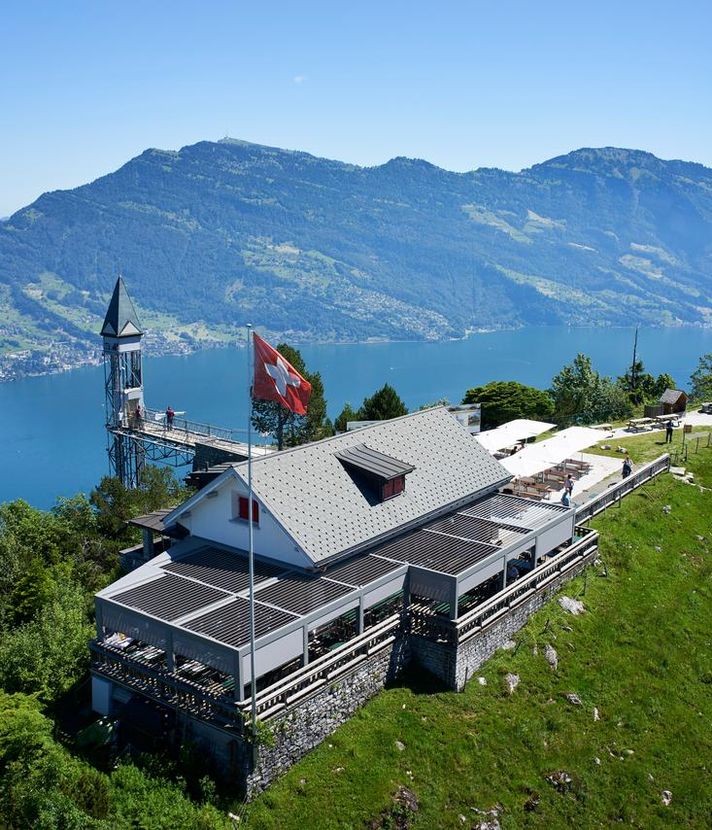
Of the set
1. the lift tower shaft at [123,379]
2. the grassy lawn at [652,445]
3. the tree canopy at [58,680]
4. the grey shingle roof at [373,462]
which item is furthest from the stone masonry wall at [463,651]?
the lift tower shaft at [123,379]

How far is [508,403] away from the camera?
64.6m

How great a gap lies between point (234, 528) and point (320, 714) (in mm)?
6928

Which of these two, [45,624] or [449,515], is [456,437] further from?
[45,624]

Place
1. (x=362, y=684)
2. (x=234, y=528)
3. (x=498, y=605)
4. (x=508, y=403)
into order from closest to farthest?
(x=362, y=684)
(x=498, y=605)
(x=234, y=528)
(x=508, y=403)

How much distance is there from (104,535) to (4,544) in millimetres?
4766

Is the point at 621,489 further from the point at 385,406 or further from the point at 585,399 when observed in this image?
the point at 585,399

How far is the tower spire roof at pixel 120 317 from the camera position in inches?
2203

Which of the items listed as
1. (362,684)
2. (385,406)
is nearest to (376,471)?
(362,684)

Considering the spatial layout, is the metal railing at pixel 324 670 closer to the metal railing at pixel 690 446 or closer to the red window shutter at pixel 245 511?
the red window shutter at pixel 245 511

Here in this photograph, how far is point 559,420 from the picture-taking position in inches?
2218

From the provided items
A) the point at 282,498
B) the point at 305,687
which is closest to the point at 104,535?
the point at 282,498

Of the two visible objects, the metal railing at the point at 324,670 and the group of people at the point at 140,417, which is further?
the group of people at the point at 140,417

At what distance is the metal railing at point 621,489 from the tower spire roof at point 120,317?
1424 inches

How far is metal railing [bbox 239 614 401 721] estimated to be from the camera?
1883 cm
